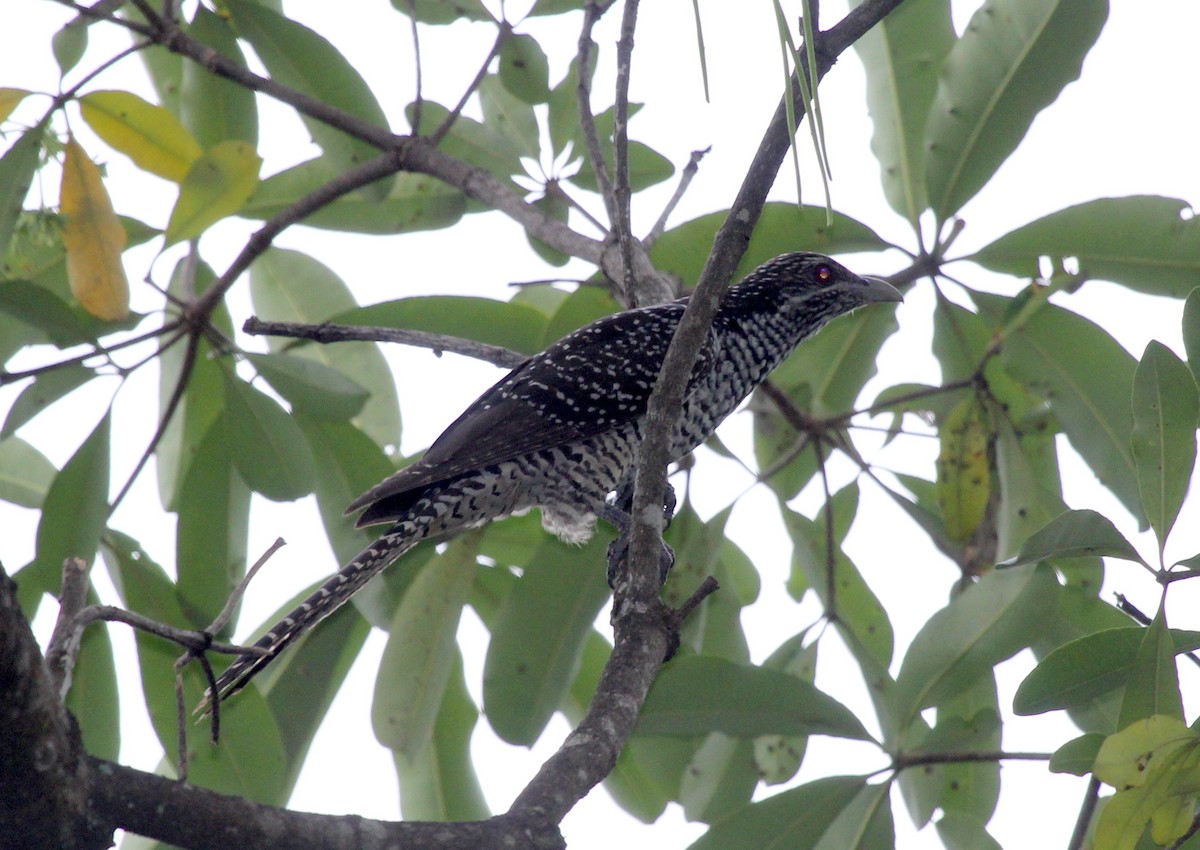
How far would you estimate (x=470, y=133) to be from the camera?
4.81m

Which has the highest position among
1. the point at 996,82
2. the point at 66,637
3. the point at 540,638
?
the point at 996,82

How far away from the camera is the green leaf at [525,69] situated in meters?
4.56

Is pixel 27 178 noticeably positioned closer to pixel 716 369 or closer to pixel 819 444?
pixel 716 369

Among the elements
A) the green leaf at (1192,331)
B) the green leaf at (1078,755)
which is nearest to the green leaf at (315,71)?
the green leaf at (1192,331)

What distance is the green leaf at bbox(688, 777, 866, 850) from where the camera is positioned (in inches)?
140

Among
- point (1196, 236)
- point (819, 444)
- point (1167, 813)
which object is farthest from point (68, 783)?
point (1196, 236)

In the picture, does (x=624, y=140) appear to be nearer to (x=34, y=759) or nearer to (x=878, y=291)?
(x=878, y=291)

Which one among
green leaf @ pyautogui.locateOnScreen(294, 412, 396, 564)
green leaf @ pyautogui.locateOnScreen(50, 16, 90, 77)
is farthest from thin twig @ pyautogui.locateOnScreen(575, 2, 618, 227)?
green leaf @ pyautogui.locateOnScreen(50, 16, 90, 77)

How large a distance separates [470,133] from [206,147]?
40.9 inches

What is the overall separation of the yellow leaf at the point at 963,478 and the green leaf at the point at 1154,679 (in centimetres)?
145

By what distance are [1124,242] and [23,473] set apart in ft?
13.1

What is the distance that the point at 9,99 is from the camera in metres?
4.10

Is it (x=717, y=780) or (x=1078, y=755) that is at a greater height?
(x=717, y=780)

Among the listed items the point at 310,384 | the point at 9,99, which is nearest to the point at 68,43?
the point at 9,99
